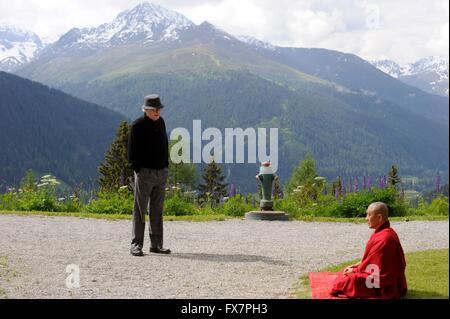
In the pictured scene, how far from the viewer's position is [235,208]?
19312 mm

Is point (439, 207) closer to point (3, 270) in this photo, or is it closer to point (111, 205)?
point (111, 205)

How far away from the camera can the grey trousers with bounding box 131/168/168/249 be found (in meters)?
11.5

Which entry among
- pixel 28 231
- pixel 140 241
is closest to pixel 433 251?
pixel 140 241

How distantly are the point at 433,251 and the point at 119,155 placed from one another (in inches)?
2452

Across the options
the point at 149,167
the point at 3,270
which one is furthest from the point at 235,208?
the point at 3,270

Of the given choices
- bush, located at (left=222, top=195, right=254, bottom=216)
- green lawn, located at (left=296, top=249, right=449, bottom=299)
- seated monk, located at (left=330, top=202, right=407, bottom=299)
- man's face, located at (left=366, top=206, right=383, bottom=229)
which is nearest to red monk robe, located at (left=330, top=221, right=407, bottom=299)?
seated monk, located at (left=330, top=202, right=407, bottom=299)

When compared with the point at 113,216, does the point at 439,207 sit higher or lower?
higher

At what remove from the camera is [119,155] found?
236ft

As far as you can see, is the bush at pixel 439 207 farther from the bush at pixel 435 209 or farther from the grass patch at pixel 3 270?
the grass patch at pixel 3 270

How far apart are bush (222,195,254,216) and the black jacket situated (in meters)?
7.87

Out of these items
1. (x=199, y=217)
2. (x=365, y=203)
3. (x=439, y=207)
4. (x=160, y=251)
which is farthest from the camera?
(x=439, y=207)

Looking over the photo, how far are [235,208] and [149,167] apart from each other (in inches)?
318
